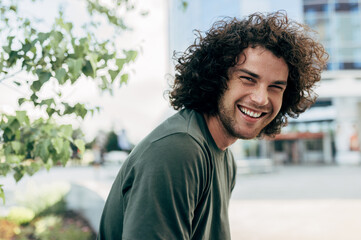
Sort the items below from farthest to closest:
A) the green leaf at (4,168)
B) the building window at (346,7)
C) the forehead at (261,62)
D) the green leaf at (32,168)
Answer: the building window at (346,7) < the green leaf at (32,168) < the green leaf at (4,168) < the forehead at (261,62)

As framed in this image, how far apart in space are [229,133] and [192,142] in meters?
0.42

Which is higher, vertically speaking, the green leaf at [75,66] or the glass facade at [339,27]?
the glass facade at [339,27]

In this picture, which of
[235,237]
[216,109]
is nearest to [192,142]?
[216,109]

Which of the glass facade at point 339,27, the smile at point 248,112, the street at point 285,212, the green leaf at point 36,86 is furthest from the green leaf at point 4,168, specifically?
the glass facade at point 339,27

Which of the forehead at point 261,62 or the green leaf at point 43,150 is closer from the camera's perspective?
the forehead at point 261,62

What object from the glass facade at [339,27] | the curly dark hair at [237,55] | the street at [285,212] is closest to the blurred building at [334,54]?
the glass facade at [339,27]

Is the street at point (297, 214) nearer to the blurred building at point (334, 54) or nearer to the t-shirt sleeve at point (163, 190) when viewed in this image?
the t-shirt sleeve at point (163, 190)

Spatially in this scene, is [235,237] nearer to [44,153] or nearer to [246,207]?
[246,207]

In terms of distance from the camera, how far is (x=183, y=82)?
6.72 ft

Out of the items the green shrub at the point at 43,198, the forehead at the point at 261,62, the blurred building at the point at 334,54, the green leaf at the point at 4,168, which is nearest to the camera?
the forehead at the point at 261,62

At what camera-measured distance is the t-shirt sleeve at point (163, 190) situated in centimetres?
115

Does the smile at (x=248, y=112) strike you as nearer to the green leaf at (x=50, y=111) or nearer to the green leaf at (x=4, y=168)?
the green leaf at (x=50, y=111)

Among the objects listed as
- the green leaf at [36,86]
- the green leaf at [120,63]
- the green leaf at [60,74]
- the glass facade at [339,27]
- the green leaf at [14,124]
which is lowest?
the green leaf at [14,124]

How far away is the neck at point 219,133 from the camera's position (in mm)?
1622
